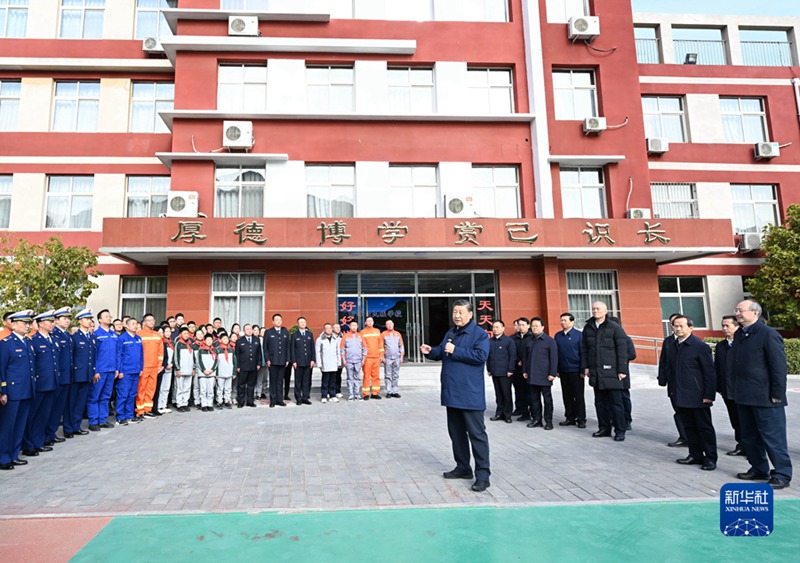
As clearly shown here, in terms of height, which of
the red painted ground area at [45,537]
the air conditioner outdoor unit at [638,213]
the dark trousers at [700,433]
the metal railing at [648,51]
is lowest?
the red painted ground area at [45,537]

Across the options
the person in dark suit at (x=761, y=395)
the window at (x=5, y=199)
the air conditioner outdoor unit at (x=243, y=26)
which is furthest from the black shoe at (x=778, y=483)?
the window at (x=5, y=199)

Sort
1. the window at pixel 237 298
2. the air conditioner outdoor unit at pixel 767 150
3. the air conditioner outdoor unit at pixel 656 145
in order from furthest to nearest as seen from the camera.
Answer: the air conditioner outdoor unit at pixel 767 150, the air conditioner outdoor unit at pixel 656 145, the window at pixel 237 298

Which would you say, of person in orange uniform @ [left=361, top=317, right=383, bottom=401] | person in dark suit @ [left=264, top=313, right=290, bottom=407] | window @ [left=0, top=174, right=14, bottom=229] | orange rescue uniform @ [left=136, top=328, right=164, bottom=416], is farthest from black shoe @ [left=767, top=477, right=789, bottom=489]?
window @ [left=0, top=174, right=14, bottom=229]

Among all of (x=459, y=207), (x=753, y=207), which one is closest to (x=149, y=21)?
(x=459, y=207)

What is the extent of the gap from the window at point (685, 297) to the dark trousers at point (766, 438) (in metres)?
13.3

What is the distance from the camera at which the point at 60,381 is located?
6.57 m

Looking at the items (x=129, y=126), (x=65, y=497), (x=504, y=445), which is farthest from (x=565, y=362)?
(x=129, y=126)

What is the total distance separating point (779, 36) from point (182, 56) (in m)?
21.4

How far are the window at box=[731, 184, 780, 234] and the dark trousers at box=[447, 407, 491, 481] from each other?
17.1 metres

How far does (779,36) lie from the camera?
745 inches

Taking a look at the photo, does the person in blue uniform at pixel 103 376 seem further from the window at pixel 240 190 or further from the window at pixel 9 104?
the window at pixel 9 104

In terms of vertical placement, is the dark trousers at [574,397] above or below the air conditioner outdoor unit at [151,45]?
below

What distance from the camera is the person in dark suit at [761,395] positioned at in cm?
452

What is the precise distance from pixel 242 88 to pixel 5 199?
26.8 ft
